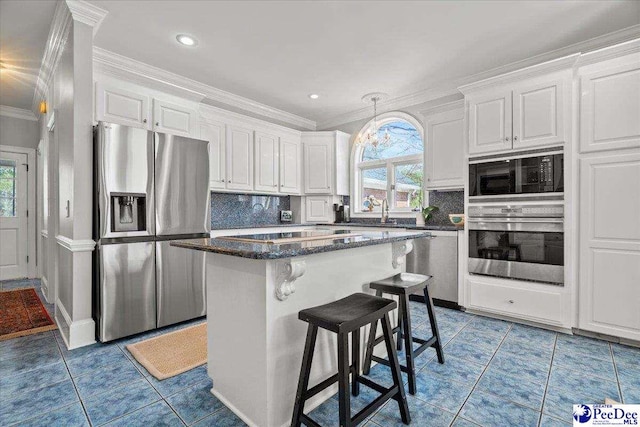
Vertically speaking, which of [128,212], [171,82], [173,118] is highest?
[171,82]

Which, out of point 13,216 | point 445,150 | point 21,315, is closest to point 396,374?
point 445,150

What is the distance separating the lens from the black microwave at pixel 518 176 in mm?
2863

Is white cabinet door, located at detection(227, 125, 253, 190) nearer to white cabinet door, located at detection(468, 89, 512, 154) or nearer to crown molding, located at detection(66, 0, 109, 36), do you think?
crown molding, located at detection(66, 0, 109, 36)

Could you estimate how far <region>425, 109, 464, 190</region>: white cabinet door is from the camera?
148 inches

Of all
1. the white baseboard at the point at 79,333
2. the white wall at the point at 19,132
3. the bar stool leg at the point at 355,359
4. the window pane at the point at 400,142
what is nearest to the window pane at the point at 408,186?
the window pane at the point at 400,142

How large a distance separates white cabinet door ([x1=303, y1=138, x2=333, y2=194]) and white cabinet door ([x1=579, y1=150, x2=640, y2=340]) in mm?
3255

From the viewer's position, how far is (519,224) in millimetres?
3027

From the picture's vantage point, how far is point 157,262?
293 cm

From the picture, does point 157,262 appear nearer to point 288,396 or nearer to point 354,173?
point 288,396

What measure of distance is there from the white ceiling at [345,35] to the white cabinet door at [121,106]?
1.59ft

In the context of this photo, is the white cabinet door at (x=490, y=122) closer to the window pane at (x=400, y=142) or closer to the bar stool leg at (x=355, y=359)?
the window pane at (x=400, y=142)

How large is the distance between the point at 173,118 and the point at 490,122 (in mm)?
3364

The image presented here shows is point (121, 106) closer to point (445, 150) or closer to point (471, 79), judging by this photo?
point (445, 150)

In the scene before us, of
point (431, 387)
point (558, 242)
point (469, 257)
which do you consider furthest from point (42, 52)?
point (558, 242)
